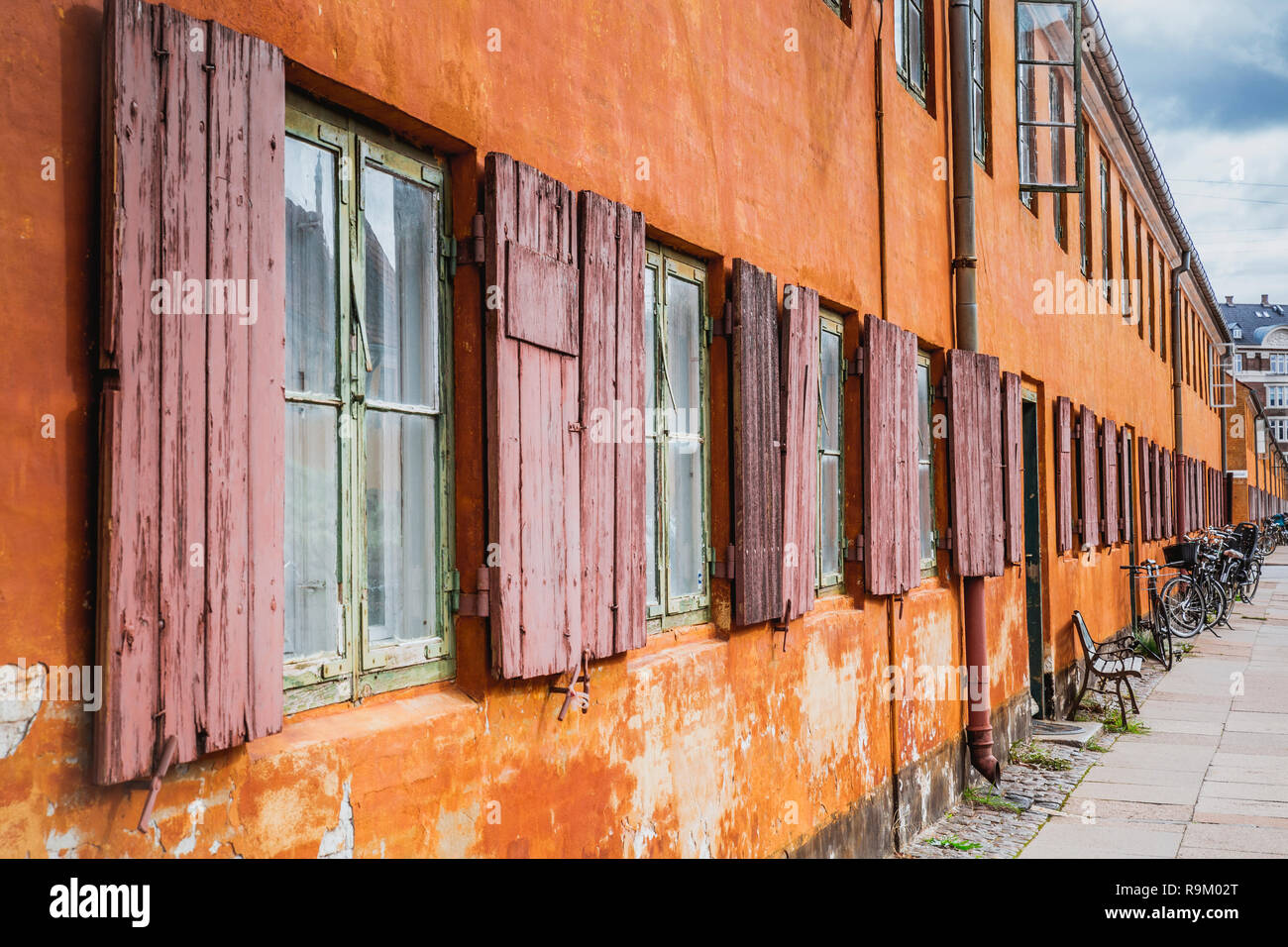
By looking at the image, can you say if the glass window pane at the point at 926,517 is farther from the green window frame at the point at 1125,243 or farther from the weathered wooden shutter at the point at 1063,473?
the green window frame at the point at 1125,243

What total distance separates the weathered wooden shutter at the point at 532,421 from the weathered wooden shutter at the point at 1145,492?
51.1 ft

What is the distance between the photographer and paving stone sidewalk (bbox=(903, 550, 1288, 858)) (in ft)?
21.3

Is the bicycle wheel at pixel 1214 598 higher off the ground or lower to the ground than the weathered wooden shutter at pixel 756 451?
lower

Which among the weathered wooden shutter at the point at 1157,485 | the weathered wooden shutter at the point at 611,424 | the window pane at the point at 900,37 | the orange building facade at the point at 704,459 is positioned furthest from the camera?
the weathered wooden shutter at the point at 1157,485

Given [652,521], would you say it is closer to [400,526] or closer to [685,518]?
[685,518]

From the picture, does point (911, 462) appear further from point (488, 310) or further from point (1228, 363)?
point (1228, 363)

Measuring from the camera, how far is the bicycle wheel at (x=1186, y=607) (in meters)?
16.2

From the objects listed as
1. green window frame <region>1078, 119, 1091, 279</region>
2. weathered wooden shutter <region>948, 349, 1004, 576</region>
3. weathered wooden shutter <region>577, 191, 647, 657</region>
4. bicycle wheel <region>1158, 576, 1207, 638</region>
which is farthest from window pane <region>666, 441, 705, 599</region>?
bicycle wheel <region>1158, 576, 1207, 638</region>

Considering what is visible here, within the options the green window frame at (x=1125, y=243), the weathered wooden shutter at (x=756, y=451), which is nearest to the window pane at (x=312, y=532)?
the weathered wooden shutter at (x=756, y=451)

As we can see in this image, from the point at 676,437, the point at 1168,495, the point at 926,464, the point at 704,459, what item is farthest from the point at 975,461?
the point at 1168,495

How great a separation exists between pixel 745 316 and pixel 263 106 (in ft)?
8.31

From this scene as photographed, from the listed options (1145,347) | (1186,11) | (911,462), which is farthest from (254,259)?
(1145,347)

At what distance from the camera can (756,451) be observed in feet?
15.8

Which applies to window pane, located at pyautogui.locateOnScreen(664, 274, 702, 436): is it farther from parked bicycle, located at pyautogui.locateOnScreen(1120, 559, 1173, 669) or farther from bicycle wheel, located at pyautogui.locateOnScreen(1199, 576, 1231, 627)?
bicycle wheel, located at pyautogui.locateOnScreen(1199, 576, 1231, 627)
